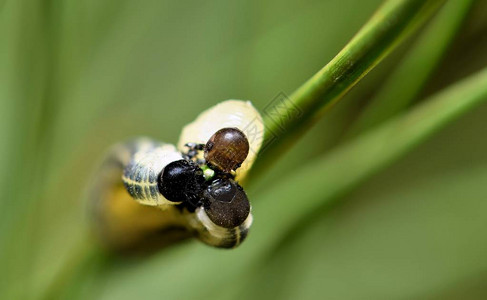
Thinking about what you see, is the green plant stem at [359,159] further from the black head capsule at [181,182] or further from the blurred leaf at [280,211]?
the black head capsule at [181,182]

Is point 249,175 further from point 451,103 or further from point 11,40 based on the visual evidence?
point 11,40

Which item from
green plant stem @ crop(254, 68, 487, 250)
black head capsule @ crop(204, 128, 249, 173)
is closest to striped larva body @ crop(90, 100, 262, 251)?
black head capsule @ crop(204, 128, 249, 173)

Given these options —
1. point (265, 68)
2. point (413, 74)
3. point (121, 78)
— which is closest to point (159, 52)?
point (121, 78)

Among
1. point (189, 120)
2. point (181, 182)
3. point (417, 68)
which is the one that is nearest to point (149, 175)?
point (181, 182)

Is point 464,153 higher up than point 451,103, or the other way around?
point 464,153

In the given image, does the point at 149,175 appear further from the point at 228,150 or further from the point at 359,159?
the point at 359,159

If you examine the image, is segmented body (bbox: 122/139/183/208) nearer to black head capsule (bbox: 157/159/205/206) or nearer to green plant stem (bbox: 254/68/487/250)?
black head capsule (bbox: 157/159/205/206)

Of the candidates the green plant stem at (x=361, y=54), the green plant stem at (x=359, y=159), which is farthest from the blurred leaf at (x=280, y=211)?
the green plant stem at (x=361, y=54)
